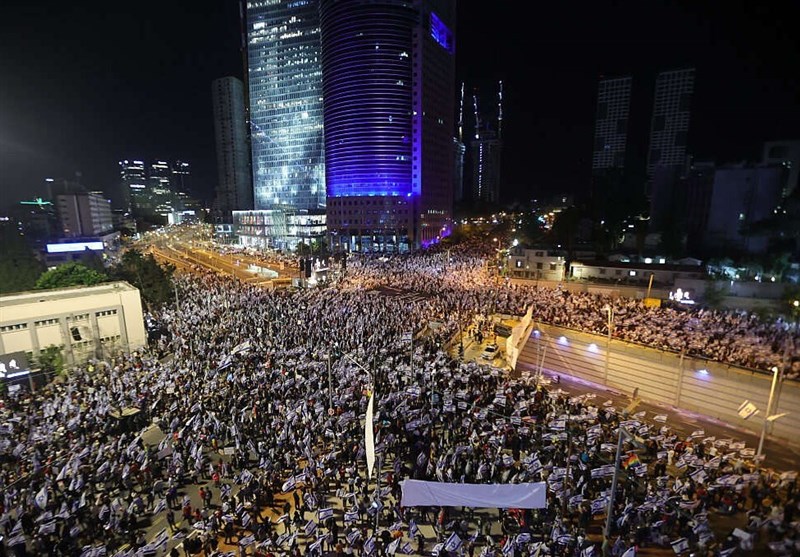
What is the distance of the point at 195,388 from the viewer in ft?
58.9

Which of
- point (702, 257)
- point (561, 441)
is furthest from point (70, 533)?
point (702, 257)

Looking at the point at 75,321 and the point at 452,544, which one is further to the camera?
the point at 75,321

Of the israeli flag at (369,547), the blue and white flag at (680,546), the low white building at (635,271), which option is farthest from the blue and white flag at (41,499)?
the low white building at (635,271)

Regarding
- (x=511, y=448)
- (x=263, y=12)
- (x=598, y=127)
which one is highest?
(x=263, y=12)

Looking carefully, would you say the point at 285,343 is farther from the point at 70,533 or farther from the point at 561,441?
the point at 561,441

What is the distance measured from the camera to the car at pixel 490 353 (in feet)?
77.6

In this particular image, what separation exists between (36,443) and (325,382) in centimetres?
1054

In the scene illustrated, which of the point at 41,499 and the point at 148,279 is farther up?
the point at 148,279

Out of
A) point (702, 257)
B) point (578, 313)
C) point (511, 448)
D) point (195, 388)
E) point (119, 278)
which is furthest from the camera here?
point (702, 257)

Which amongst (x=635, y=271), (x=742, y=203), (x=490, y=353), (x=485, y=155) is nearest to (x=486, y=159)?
(x=485, y=155)

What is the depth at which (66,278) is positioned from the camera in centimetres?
3158

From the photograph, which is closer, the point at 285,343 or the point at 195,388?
the point at 195,388

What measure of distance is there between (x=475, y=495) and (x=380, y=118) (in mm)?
84405

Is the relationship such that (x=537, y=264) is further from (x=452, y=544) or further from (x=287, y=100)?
(x=287, y=100)
